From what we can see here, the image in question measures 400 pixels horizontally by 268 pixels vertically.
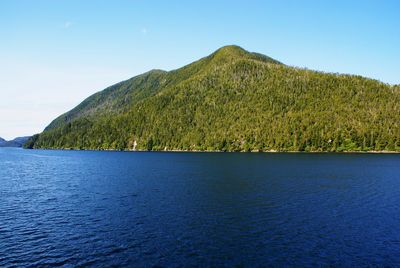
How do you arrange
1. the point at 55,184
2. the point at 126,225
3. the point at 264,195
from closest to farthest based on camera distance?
the point at 126,225 < the point at 264,195 < the point at 55,184

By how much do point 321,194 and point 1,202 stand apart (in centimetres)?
6916

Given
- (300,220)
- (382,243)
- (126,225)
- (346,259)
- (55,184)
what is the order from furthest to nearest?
(55,184) → (300,220) → (126,225) → (382,243) → (346,259)

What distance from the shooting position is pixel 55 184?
8512cm

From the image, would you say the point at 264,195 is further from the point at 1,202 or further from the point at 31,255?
the point at 1,202

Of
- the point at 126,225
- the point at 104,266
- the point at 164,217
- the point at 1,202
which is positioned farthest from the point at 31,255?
the point at 1,202

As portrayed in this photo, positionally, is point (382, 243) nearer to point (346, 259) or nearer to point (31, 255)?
point (346, 259)

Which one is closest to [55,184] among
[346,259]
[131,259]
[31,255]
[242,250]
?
[31,255]

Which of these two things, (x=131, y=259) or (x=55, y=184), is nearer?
(x=131, y=259)

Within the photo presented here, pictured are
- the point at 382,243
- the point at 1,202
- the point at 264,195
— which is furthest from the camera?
the point at 264,195

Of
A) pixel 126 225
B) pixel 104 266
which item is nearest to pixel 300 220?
pixel 126 225

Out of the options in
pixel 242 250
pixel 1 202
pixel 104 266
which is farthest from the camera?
pixel 1 202

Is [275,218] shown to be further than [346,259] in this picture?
Yes

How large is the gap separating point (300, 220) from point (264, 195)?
64.7 ft

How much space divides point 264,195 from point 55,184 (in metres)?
58.2
